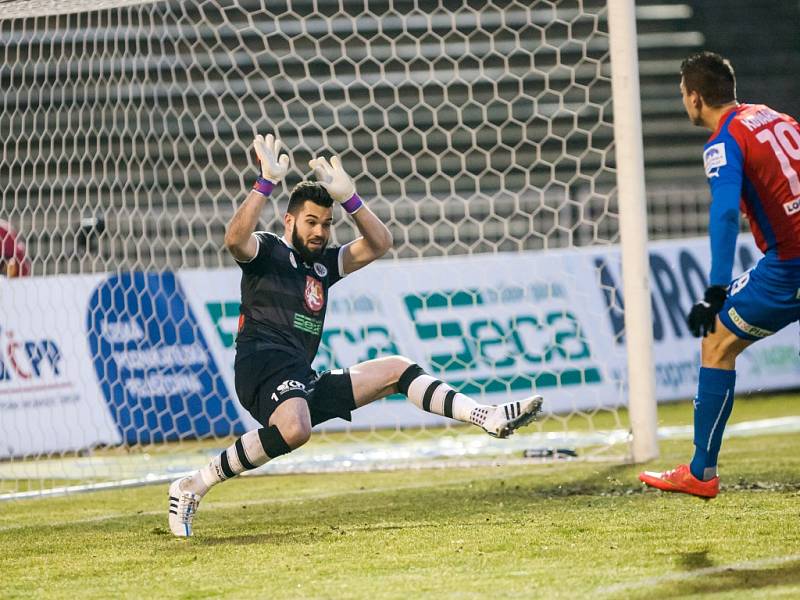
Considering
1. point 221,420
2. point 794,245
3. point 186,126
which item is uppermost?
point 186,126

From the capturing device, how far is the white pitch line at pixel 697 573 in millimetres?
3980

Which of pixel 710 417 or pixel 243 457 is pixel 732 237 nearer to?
pixel 710 417

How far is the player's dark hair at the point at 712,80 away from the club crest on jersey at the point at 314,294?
79.3 inches

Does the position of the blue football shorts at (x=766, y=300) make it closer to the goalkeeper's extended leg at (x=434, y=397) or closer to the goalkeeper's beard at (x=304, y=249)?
the goalkeeper's extended leg at (x=434, y=397)

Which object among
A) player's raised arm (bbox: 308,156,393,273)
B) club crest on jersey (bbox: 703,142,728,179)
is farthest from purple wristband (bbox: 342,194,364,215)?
club crest on jersey (bbox: 703,142,728,179)

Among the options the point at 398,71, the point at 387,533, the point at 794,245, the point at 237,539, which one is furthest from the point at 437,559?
the point at 398,71

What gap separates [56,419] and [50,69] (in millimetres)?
2788

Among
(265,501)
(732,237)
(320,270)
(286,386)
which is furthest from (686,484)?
(265,501)

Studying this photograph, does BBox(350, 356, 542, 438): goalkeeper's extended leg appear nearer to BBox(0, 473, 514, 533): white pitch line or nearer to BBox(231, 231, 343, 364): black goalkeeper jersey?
BBox(231, 231, 343, 364): black goalkeeper jersey

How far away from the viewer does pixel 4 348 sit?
32.0 ft

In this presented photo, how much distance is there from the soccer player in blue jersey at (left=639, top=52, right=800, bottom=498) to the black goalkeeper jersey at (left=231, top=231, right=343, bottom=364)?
184 cm

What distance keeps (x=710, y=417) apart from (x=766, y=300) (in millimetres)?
564

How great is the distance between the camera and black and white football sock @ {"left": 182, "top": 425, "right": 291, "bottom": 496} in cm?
555

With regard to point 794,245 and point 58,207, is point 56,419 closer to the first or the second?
point 58,207
